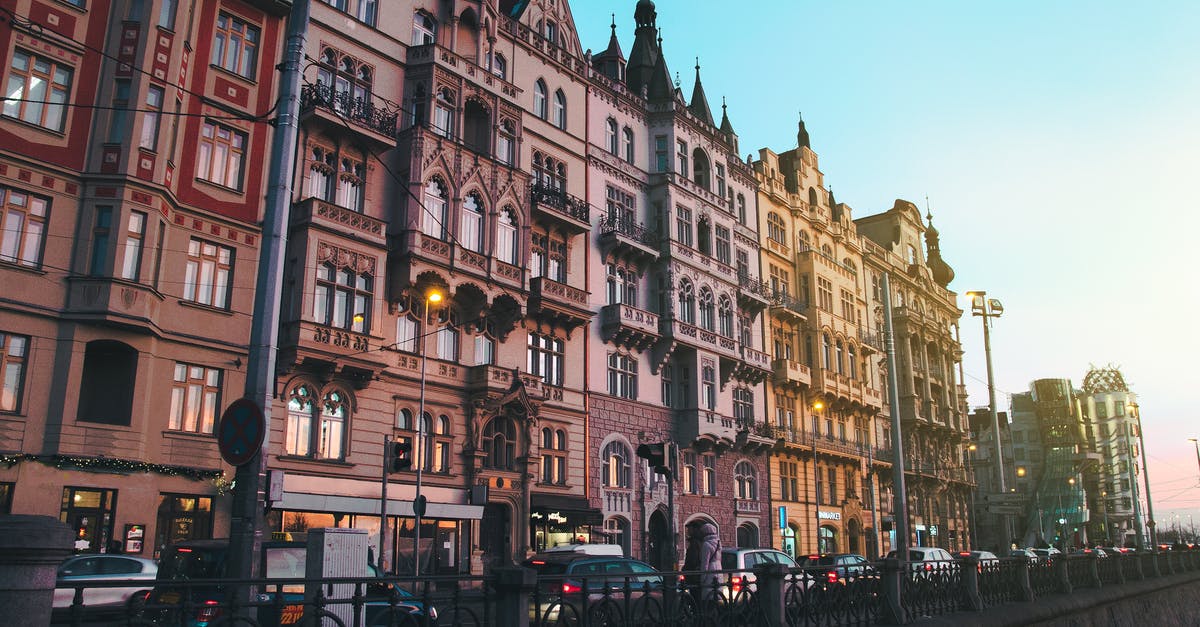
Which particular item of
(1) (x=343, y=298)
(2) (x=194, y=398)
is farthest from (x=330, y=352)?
(2) (x=194, y=398)

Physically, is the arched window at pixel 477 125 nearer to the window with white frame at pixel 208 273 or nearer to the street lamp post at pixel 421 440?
the street lamp post at pixel 421 440

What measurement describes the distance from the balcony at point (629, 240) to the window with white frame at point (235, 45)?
53.5ft

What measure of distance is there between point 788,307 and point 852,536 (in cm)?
1433

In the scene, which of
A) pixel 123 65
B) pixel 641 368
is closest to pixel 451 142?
pixel 123 65

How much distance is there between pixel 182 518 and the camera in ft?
77.7

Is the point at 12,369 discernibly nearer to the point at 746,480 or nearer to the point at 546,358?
the point at 546,358

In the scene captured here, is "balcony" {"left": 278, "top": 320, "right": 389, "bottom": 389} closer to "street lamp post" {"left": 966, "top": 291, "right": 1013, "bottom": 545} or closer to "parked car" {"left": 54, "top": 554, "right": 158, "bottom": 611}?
"parked car" {"left": 54, "top": 554, "right": 158, "bottom": 611}

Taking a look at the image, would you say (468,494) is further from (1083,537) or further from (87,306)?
(1083,537)

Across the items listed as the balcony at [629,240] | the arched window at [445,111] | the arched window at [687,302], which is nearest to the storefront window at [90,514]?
the arched window at [445,111]

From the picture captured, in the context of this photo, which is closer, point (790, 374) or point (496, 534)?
point (496, 534)

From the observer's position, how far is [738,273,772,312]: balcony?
4675 cm

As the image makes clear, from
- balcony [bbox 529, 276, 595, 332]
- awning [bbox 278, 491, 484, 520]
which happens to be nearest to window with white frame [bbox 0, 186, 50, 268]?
awning [bbox 278, 491, 484, 520]

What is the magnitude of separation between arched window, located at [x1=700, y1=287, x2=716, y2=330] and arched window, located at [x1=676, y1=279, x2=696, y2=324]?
0.80m

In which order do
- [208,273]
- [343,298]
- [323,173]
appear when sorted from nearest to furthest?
[208,273] → [343,298] → [323,173]
